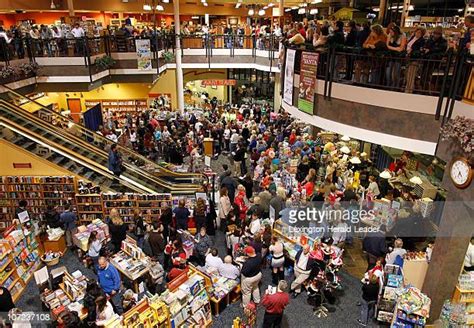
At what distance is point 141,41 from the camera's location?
49.6ft

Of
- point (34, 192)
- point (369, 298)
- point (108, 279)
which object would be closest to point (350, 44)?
point (369, 298)

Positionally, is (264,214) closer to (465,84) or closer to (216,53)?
(465,84)

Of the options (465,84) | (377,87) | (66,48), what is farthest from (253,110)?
(465,84)

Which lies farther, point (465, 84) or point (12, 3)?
point (12, 3)

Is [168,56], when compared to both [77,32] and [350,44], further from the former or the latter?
[350,44]

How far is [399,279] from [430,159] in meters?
5.84

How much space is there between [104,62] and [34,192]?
6.65 metres

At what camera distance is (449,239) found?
6285mm

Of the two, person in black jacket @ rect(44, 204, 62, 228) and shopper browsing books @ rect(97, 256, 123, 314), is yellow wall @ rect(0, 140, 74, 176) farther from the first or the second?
shopper browsing books @ rect(97, 256, 123, 314)

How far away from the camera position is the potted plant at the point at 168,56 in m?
18.3

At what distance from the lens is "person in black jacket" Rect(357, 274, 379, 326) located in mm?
7175

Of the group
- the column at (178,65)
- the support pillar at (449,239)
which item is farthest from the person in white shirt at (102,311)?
the column at (178,65)

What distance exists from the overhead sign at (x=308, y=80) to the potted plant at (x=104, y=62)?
30.8 feet

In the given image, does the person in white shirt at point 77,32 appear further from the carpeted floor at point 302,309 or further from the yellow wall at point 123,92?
the carpeted floor at point 302,309
